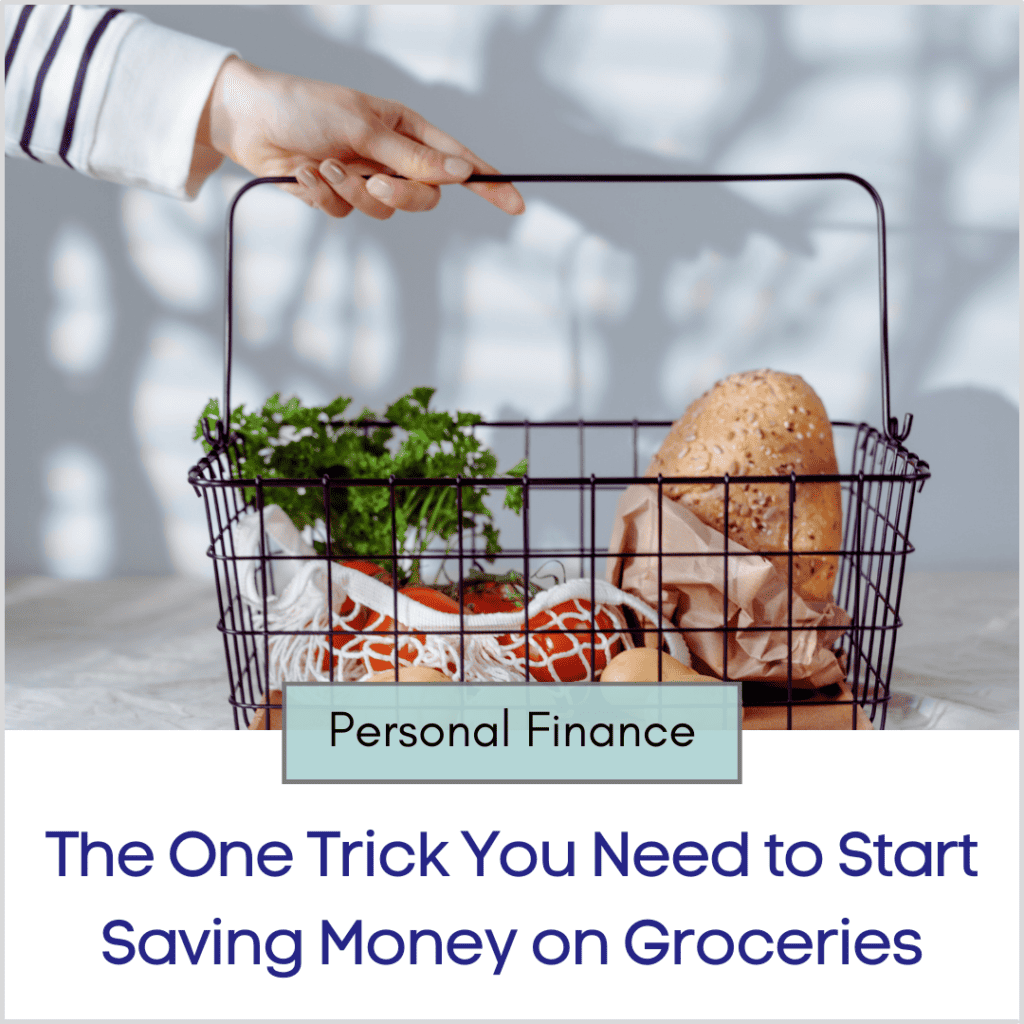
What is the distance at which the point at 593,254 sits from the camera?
1.35m

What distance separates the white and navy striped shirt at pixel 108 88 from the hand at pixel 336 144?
1.9 inches

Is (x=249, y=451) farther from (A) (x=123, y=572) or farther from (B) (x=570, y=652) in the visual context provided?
(A) (x=123, y=572)

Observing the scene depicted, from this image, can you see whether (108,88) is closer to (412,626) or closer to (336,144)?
(336,144)

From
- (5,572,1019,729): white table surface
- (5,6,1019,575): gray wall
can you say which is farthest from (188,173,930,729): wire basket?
(5,6,1019,575): gray wall

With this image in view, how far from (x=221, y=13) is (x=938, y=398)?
1069 millimetres

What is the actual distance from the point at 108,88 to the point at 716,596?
0.63 meters

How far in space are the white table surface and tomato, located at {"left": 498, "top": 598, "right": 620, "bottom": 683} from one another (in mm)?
268

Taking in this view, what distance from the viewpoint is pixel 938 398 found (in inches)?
55.1

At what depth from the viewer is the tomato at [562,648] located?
2.44 ft

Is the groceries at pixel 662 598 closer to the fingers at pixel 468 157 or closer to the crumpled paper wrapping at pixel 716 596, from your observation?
the crumpled paper wrapping at pixel 716 596

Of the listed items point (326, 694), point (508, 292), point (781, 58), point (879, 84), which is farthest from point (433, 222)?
point (326, 694)

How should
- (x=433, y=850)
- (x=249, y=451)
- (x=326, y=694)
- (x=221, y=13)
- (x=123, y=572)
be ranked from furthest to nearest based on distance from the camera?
(x=123, y=572) < (x=221, y=13) < (x=249, y=451) < (x=326, y=694) < (x=433, y=850)

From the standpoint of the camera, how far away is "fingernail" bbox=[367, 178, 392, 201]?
0.77m

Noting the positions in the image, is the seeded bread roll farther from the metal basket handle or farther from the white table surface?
the white table surface
